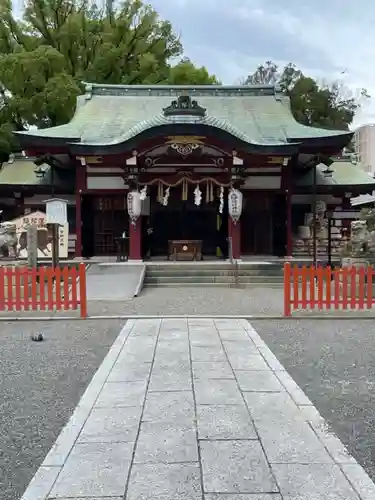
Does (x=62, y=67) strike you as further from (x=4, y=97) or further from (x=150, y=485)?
(x=150, y=485)

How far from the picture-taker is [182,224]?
56.0ft

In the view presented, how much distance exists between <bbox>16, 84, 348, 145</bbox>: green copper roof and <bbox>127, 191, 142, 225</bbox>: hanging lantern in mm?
1702

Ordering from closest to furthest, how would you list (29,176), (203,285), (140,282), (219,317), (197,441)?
1. (197,441)
2. (219,317)
3. (140,282)
4. (203,285)
5. (29,176)

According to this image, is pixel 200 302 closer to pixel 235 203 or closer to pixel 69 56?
pixel 235 203

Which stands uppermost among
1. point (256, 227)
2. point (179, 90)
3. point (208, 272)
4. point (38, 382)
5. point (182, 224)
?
point (179, 90)

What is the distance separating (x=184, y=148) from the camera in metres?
15.2

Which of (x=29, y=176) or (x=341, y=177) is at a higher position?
(x=29, y=176)

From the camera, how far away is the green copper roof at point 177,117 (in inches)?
623

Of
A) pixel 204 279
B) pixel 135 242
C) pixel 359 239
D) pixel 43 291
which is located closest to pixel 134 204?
pixel 135 242

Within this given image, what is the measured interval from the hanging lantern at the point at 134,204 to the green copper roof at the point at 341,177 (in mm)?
6158

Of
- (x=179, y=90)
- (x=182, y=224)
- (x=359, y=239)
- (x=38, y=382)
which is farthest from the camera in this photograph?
(x=179, y=90)

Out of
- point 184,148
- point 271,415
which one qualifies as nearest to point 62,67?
point 184,148

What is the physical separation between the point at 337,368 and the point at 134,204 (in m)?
10.7

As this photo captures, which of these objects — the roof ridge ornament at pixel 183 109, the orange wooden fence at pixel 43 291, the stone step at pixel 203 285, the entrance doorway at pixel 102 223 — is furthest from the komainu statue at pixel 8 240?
the roof ridge ornament at pixel 183 109
